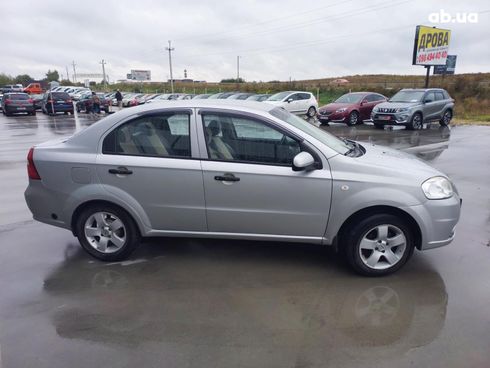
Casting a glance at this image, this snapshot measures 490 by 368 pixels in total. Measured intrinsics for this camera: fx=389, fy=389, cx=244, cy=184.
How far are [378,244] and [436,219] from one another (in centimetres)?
59

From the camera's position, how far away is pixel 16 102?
26.2 metres

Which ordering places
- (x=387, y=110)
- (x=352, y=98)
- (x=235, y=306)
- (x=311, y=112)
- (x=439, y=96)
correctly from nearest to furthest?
(x=235, y=306)
(x=387, y=110)
(x=439, y=96)
(x=352, y=98)
(x=311, y=112)

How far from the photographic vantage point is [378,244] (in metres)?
3.80

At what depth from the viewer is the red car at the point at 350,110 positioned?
18328mm

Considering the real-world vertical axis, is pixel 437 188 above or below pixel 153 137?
below

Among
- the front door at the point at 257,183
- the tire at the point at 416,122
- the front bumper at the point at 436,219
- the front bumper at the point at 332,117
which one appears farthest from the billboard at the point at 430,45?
the front door at the point at 257,183

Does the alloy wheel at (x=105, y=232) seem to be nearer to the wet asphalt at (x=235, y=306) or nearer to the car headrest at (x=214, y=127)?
the wet asphalt at (x=235, y=306)

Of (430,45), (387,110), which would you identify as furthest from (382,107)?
(430,45)

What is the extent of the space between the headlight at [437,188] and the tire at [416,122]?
13528 millimetres

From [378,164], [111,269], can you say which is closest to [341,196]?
[378,164]

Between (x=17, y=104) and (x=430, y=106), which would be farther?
(x=17, y=104)

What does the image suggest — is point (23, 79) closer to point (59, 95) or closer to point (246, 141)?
point (59, 95)

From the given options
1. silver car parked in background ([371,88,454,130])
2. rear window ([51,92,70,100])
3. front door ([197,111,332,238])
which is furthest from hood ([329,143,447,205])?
rear window ([51,92,70,100])

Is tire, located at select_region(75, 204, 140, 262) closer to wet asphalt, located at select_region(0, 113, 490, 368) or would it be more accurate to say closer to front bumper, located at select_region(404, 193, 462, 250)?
wet asphalt, located at select_region(0, 113, 490, 368)
